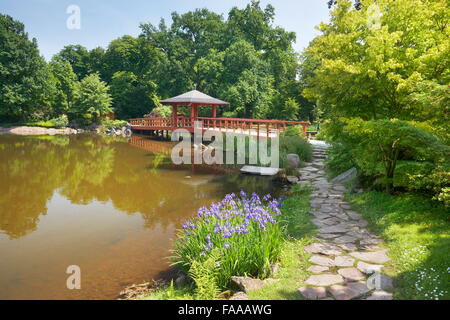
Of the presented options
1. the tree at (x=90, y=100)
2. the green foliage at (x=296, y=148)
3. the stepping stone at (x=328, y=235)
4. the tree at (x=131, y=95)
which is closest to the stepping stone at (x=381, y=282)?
the stepping stone at (x=328, y=235)

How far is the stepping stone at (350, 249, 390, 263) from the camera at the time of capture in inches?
158

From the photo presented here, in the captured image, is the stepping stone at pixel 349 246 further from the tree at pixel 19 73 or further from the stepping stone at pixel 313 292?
the tree at pixel 19 73

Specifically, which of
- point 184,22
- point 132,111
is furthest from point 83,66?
point 184,22

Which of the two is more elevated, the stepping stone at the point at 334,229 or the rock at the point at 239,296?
the stepping stone at the point at 334,229

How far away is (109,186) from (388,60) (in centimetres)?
858

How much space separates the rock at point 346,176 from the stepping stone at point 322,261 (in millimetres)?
4852

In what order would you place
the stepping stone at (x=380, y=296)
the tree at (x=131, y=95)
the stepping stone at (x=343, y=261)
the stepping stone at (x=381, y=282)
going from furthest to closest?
the tree at (x=131, y=95) → the stepping stone at (x=343, y=261) → the stepping stone at (x=381, y=282) → the stepping stone at (x=380, y=296)

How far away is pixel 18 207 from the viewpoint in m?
7.84

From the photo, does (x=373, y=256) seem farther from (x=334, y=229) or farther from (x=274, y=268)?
(x=274, y=268)

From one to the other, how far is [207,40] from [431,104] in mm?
30773

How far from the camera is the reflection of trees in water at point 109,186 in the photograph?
7.42m

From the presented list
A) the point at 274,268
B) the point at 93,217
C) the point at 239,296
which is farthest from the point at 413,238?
the point at 93,217

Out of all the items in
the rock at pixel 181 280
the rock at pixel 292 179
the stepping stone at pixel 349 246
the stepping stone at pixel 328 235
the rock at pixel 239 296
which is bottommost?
the rock at pixel 181 280
